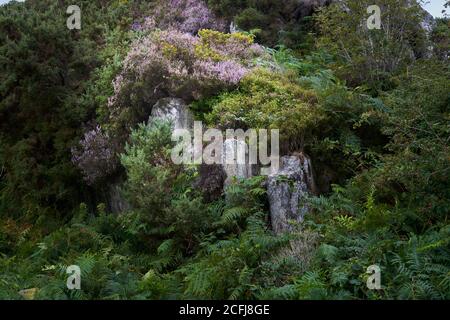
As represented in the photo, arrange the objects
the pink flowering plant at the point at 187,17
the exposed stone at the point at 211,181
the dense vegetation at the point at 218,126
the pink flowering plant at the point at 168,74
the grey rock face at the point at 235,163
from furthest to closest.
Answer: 1. the pink flowering plant at the point at 187,17
2. the pink flowering plant at the point at 168,74
3. the exposed stone at the point at 211,181
4. the grey rock face at the point at 235,163
5. the dense vegetation at the point at 218,126

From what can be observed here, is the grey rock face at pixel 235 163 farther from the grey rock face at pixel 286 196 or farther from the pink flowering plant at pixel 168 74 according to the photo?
the pink flowering plant at pixel 168 74

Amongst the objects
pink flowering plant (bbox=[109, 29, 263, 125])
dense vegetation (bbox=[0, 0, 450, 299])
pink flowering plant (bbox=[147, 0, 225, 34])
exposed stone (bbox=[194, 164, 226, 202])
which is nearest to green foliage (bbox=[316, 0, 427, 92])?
dense vegetation (bbox=[0, 0, 450, 299])

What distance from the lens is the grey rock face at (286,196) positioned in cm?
773

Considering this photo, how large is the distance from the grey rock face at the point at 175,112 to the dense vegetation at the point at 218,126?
20 centimetres

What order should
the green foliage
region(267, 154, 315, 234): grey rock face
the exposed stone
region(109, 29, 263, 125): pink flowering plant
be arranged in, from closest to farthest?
region(267, 154, 315, 234): grey rock face, the exposed stone, region(109, 29, 263, 125): pink flowering plant, the green foliage

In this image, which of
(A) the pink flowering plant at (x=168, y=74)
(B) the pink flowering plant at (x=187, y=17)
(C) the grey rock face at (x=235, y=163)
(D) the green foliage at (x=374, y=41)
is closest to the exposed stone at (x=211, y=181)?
(C) the grey rock face at (x=235, y=163)

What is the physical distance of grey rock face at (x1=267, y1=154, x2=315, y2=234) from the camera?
25.4 ft

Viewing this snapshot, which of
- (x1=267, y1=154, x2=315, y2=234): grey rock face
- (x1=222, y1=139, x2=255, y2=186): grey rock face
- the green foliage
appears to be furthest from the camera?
the green foliage

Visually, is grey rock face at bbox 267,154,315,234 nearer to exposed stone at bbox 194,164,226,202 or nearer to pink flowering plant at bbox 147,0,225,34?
exposed stone at bbox 194,164,226,202

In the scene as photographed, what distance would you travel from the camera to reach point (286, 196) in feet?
25.7

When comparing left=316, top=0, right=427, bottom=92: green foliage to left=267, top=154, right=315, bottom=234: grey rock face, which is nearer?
left=267, top=154, right=315, bottom=234: grey rock face

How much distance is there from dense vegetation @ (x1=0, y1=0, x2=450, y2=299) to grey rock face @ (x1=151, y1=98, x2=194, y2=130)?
199 mm
